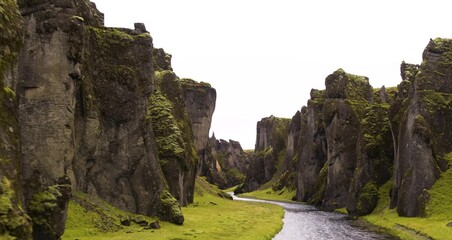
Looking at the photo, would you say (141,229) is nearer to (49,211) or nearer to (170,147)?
(49,211)

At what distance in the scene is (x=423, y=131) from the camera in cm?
7800

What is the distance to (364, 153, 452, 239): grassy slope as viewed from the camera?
56487mm

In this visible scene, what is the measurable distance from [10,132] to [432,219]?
60674mm

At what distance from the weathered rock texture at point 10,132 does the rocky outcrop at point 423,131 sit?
207ft

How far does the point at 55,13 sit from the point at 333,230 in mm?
50550

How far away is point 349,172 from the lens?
119 m

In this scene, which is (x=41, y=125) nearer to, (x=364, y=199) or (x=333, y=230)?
(x=333, y=230)

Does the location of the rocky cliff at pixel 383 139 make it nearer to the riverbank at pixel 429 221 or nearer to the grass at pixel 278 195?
the riverbank at pixel 429 221

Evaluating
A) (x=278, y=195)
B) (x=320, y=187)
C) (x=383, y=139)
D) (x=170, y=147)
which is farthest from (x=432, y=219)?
(x=278, y=195)

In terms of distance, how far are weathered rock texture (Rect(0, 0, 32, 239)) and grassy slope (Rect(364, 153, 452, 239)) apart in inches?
1892

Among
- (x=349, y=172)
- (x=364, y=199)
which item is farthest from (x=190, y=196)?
(x=349, y=172)

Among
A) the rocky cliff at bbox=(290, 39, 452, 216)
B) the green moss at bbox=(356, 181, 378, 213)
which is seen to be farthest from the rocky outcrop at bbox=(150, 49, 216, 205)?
the rocky cliff at bbox=(290, 39, 452, 216)

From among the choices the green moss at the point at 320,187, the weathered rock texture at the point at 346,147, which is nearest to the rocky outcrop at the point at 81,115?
the weathered rock texture at the point at 346,147

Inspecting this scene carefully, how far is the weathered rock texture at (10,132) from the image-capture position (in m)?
26.5
